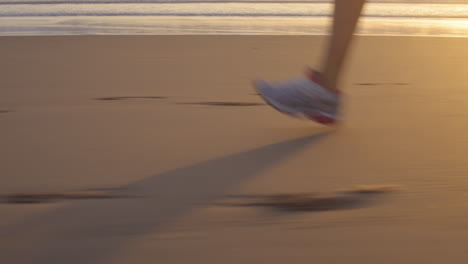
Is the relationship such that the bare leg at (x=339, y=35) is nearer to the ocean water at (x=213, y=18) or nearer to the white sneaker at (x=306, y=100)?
the white sneaker at (x=306, y=100)

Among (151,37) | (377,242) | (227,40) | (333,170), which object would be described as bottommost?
(377,242)

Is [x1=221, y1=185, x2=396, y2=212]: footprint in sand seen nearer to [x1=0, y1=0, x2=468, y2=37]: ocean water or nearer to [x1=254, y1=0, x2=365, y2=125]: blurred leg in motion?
[x1=254, y1=0, x2=365, y2=125]: blurred leg in motion

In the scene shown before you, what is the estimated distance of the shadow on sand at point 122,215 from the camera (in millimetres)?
1034

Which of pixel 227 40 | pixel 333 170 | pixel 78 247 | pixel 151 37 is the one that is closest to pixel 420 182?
pixel 333 170

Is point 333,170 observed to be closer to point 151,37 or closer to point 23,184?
point 23,184

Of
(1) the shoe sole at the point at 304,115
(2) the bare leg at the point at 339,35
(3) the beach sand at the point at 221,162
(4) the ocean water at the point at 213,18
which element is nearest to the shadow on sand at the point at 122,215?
(3) the beach sand at the point at 221,162

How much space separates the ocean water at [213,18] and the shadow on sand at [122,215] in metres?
1.40

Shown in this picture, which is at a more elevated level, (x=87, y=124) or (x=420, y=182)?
(x=87, y=124)

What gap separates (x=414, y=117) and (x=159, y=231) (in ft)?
3.00

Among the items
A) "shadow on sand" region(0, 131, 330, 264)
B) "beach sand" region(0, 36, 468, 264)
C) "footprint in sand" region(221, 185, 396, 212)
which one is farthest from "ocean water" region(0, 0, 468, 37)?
"footprint in sand" region(221, 185, 396, 212)

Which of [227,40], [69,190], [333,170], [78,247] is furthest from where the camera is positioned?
[227,40]

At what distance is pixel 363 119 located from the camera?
1.64 metres

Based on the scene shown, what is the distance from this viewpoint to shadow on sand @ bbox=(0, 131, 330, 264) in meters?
1.03

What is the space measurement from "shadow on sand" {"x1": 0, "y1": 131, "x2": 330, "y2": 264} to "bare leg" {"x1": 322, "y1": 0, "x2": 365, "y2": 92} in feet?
0.95
